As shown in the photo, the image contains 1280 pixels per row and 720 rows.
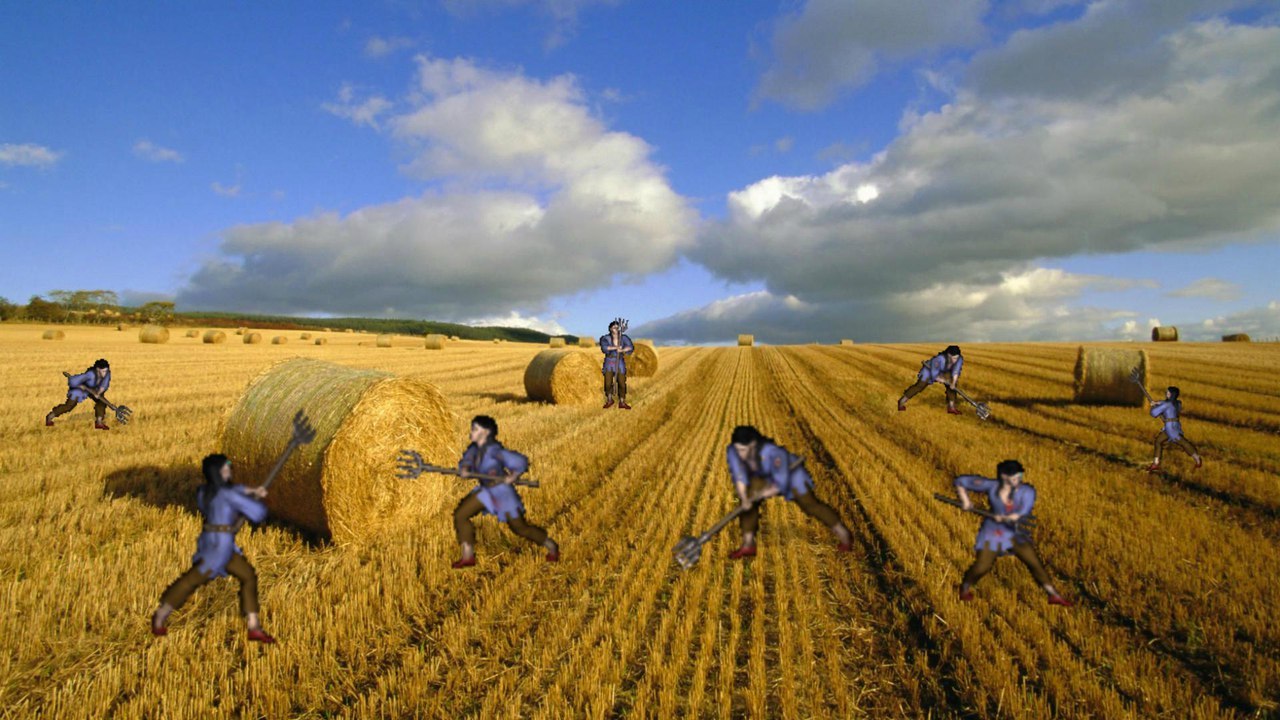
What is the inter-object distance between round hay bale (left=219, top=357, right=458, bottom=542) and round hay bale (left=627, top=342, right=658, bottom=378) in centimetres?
2017

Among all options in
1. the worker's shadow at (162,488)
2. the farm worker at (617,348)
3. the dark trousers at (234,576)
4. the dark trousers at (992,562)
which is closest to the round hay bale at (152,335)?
the worker's shadow at (162,488)

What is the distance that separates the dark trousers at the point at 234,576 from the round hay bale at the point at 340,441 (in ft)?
12.8

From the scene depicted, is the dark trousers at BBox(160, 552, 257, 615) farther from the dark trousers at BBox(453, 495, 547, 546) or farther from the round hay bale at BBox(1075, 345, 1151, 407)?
the round hay bale at BBox(1075, 345, 1151, 407)

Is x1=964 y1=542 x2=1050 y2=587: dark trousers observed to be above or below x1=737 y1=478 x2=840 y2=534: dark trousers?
below

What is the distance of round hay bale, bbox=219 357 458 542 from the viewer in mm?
6602

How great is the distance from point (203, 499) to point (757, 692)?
3.30 m

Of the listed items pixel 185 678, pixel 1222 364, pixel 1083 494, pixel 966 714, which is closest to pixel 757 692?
pixel 966 714

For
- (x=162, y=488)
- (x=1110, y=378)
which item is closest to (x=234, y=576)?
(x=162, y=488)

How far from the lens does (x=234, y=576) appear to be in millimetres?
2619

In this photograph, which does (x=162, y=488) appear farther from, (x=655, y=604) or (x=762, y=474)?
(x=762, y=474)

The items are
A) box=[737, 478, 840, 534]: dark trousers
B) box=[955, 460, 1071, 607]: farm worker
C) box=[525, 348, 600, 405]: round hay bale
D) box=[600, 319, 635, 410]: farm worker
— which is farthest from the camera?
box=[525, 348, 600, 405]: round hay bale

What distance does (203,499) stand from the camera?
102 inches

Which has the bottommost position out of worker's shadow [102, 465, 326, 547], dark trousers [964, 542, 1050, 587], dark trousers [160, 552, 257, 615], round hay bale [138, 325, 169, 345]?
worker's shadow [102, 465, 326, 547]

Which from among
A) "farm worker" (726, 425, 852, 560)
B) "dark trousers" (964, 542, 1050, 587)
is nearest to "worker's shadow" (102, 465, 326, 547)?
"farm worker" (726, 425, 852, 560)
